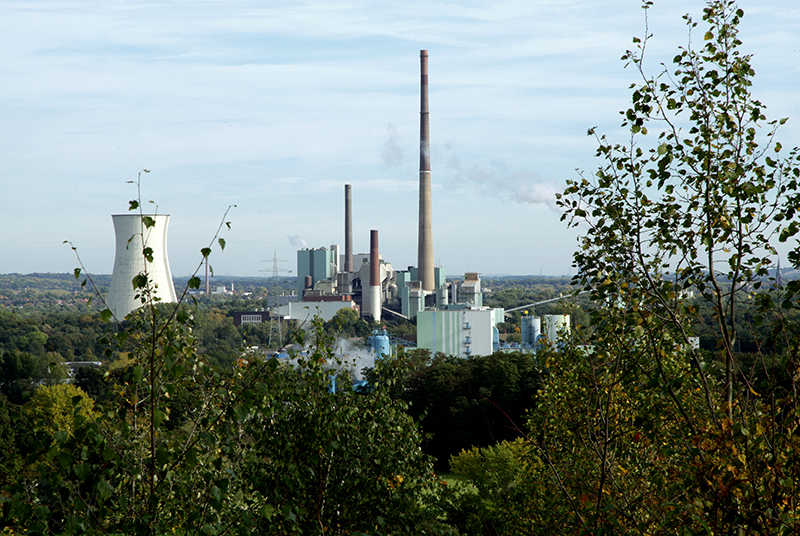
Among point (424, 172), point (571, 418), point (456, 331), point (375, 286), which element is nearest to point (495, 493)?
point (571, 418)

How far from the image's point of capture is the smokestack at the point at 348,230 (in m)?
52.7

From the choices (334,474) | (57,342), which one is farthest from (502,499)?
(57,342)

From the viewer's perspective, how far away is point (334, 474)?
4633mm

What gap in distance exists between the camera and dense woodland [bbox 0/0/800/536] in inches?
81.4

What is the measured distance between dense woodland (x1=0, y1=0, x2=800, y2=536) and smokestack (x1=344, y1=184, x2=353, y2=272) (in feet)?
142

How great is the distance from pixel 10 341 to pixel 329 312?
18042 millimetres

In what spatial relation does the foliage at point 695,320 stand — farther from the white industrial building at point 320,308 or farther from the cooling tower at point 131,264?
the white industrial building at point 320,308

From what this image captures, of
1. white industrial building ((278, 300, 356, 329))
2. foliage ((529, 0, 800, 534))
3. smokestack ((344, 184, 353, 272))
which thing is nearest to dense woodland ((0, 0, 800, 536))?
foliage ((529, 0, 800, 534))

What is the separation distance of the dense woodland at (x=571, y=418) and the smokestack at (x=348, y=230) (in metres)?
43.3

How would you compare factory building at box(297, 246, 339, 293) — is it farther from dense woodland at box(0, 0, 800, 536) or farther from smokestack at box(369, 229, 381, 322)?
dense woodland at box(0, 0, 800, 536)

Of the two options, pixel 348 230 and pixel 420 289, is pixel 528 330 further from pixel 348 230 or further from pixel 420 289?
pixel 348 230

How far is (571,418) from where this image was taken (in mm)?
4992

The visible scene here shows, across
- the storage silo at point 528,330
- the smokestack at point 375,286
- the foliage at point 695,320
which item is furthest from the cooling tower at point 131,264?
the foliage at point 695,320

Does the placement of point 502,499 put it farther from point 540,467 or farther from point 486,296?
point 486,296
